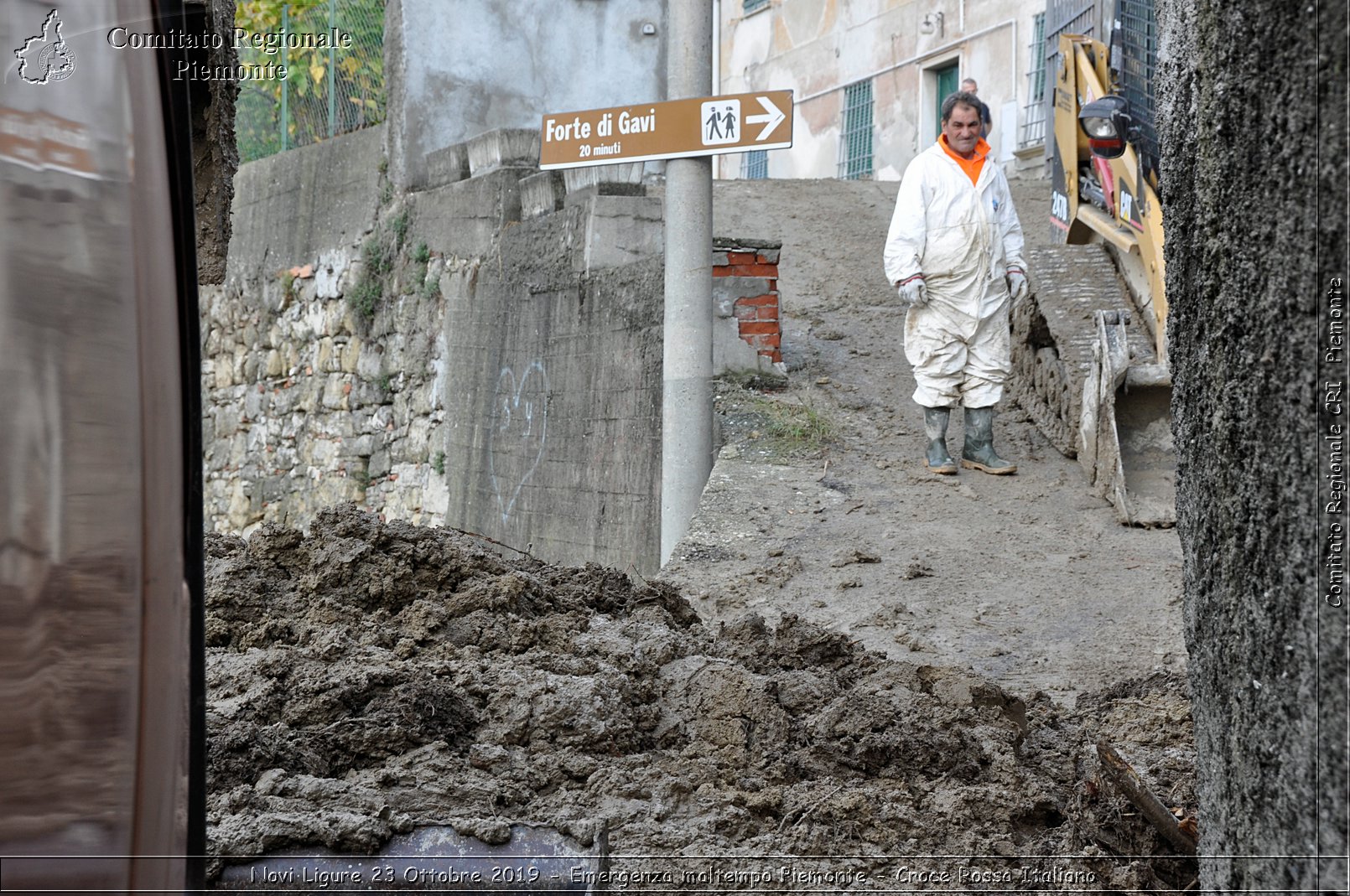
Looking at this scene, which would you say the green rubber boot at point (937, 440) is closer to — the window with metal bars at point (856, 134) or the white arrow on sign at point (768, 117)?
the white arrow on sign at point (768, 117)

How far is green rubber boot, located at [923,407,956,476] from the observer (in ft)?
22.9

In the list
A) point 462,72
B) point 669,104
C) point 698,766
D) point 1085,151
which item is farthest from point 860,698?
point 462,72

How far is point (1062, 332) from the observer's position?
24.3ft

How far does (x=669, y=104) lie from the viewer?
19.7 ft

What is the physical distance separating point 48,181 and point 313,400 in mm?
10556

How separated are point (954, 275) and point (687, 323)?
1560mm

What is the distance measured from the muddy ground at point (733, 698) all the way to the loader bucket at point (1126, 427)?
255 mm

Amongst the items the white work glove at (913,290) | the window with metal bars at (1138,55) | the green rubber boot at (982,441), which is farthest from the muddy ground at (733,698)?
the window with metal bars at (1138,55)

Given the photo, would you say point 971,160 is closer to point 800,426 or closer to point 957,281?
point 957,281

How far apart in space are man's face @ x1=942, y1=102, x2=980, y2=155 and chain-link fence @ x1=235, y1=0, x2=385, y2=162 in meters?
5.84

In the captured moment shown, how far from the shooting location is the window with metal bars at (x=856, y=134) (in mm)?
21109

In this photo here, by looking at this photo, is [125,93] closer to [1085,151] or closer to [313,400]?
[1085,151]

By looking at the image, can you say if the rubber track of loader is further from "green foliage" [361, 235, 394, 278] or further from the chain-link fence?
the chain-link fence

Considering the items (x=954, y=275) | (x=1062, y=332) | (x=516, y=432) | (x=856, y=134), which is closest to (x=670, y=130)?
(x=954, y=275)
